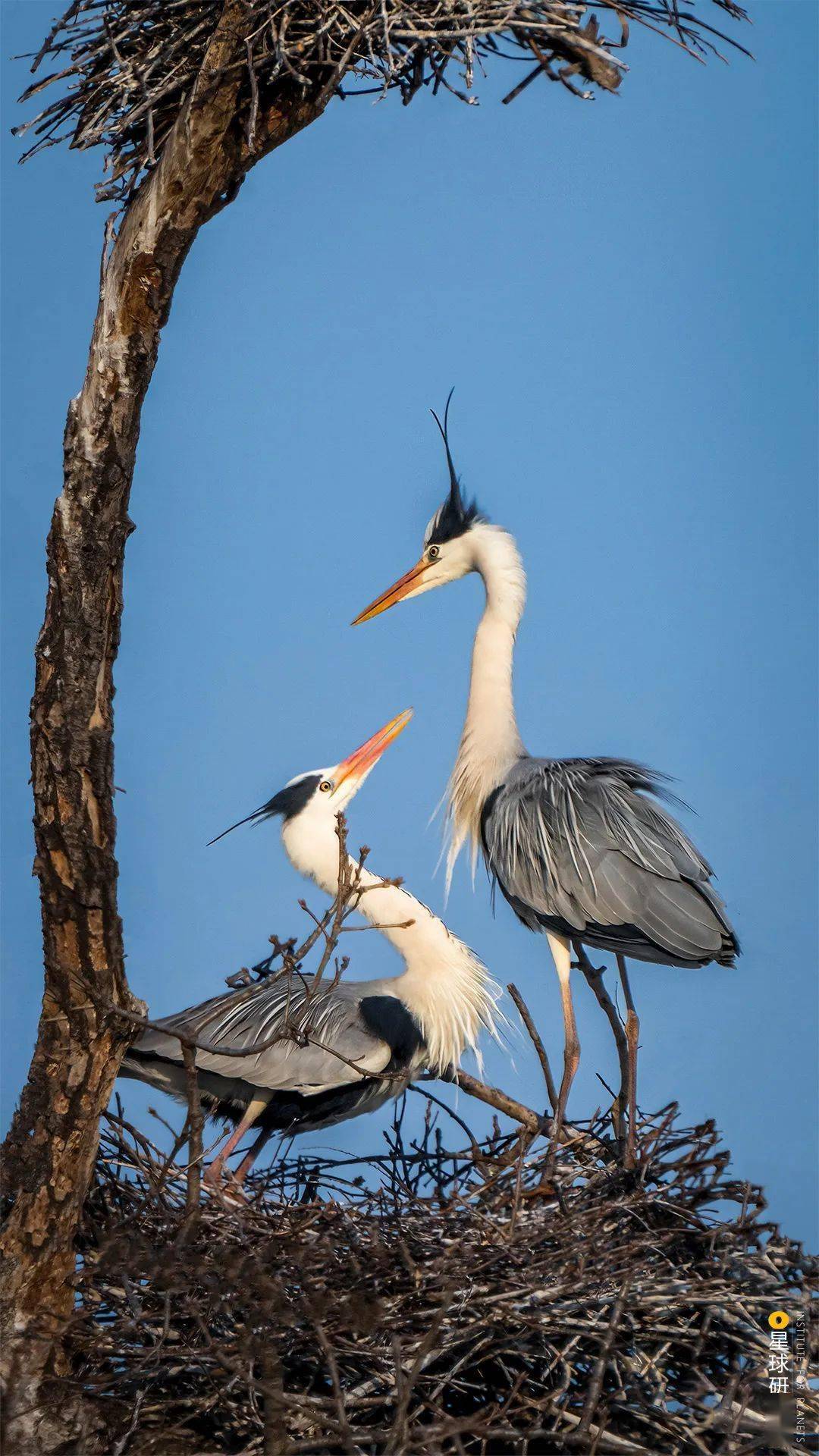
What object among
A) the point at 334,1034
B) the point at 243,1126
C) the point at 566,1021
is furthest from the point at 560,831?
the point at 243,1126

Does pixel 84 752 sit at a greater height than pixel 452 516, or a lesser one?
lesser

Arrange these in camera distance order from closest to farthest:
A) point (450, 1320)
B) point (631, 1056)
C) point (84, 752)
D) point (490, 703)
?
point (84, 752), point (450, 1320), point (631, 1056), point (490, 703)

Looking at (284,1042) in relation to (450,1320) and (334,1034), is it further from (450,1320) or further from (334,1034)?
(450,1320)

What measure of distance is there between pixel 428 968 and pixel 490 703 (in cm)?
106

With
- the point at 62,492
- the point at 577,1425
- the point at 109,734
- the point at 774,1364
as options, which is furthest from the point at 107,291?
the point at 774,1364

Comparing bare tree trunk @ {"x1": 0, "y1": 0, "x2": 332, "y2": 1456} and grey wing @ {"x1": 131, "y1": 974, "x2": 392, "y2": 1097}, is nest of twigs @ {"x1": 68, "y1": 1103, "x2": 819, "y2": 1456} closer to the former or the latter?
bare tree trunk @ {"x1": 0, "y1": 0, "x2": 332, "y2": 1456}

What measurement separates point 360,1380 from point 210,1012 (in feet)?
5.55

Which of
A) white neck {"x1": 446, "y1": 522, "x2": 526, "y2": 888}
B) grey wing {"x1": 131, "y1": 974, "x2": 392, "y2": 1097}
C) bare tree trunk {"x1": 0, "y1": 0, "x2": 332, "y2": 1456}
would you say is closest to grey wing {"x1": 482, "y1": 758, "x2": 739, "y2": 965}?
white neck {"x1": 446, "y1": 522, "x2": 526, "y2": 888}

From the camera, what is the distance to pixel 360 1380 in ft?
11.8

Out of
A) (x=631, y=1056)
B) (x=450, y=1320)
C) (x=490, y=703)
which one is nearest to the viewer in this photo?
(x=450, y=1320)

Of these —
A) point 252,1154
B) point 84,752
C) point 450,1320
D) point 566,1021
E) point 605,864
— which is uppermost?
point 605,864

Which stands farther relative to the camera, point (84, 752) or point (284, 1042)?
point (284, 1042)

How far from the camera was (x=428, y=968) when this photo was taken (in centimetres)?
538

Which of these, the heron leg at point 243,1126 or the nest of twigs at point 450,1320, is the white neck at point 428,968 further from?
the nest of twigs at point 450,1320
